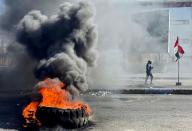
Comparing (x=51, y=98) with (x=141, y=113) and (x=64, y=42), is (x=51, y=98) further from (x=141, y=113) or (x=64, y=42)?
(x=141, y=113)

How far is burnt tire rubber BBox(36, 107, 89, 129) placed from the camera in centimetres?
1071

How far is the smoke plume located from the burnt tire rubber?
4.10 feet

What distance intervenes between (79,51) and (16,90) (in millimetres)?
6174

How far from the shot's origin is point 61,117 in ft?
35.7

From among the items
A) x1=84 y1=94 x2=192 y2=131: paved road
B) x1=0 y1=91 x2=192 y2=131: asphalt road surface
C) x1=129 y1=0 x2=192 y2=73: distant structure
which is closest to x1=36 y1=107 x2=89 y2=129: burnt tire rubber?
x1=0 y1=91 x2=192 y2=131: asphalt road surface

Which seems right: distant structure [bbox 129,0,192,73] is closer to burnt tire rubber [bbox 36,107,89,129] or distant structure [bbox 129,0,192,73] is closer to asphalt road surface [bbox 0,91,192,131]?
asphalt road surface [bbox 0,91,192,131]

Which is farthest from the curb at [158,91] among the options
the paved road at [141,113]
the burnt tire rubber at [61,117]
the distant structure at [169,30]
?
the distant structure at [169,30]

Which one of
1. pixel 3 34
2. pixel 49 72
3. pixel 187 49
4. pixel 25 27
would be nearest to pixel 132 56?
pixel 187 49

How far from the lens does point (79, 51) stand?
47.5 feet

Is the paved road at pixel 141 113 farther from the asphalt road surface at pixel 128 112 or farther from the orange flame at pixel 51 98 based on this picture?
the orange flame at pixel 51 98

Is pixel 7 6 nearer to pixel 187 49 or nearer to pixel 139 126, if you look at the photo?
pixel 139 126

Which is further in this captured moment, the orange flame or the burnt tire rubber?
the orange flame

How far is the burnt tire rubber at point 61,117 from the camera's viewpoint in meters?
10.7

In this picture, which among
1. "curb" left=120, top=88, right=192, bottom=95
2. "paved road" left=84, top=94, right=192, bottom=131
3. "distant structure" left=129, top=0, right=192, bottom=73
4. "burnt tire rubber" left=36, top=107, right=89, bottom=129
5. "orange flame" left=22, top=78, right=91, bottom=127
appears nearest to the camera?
"burnt tire rubber" left=36, top=107, right=89, bottom=129
